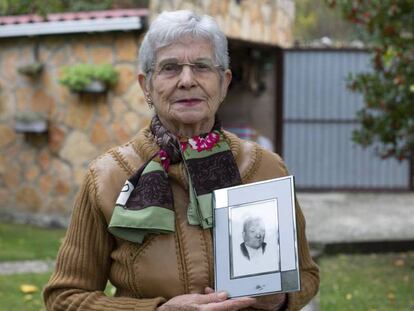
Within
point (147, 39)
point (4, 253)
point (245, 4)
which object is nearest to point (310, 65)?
point (245, 4)

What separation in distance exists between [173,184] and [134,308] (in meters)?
0.39

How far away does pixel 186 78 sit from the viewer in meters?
2.40

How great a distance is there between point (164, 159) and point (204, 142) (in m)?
0.14

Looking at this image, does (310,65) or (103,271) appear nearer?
(103,271)

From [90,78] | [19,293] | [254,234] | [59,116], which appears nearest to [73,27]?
[90,78]

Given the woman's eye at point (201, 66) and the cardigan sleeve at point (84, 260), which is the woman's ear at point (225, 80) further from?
the cardigan sleeve at point (84, 260)

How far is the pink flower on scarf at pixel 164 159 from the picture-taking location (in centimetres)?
247

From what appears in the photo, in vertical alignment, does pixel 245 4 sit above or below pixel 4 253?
above

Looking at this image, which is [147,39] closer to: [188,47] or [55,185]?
[188,47]

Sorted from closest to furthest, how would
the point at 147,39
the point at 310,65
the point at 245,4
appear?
the point at 147,39 → the point at 245,4 → the point at 310,65

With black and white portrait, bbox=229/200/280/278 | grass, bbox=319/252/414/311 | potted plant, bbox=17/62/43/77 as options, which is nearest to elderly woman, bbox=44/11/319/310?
black and white portrait, bbox=229/200/280/278

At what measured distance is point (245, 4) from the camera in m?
12.1

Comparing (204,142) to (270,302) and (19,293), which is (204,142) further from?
(19,293)

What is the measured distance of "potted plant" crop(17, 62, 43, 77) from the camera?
34.6ft
